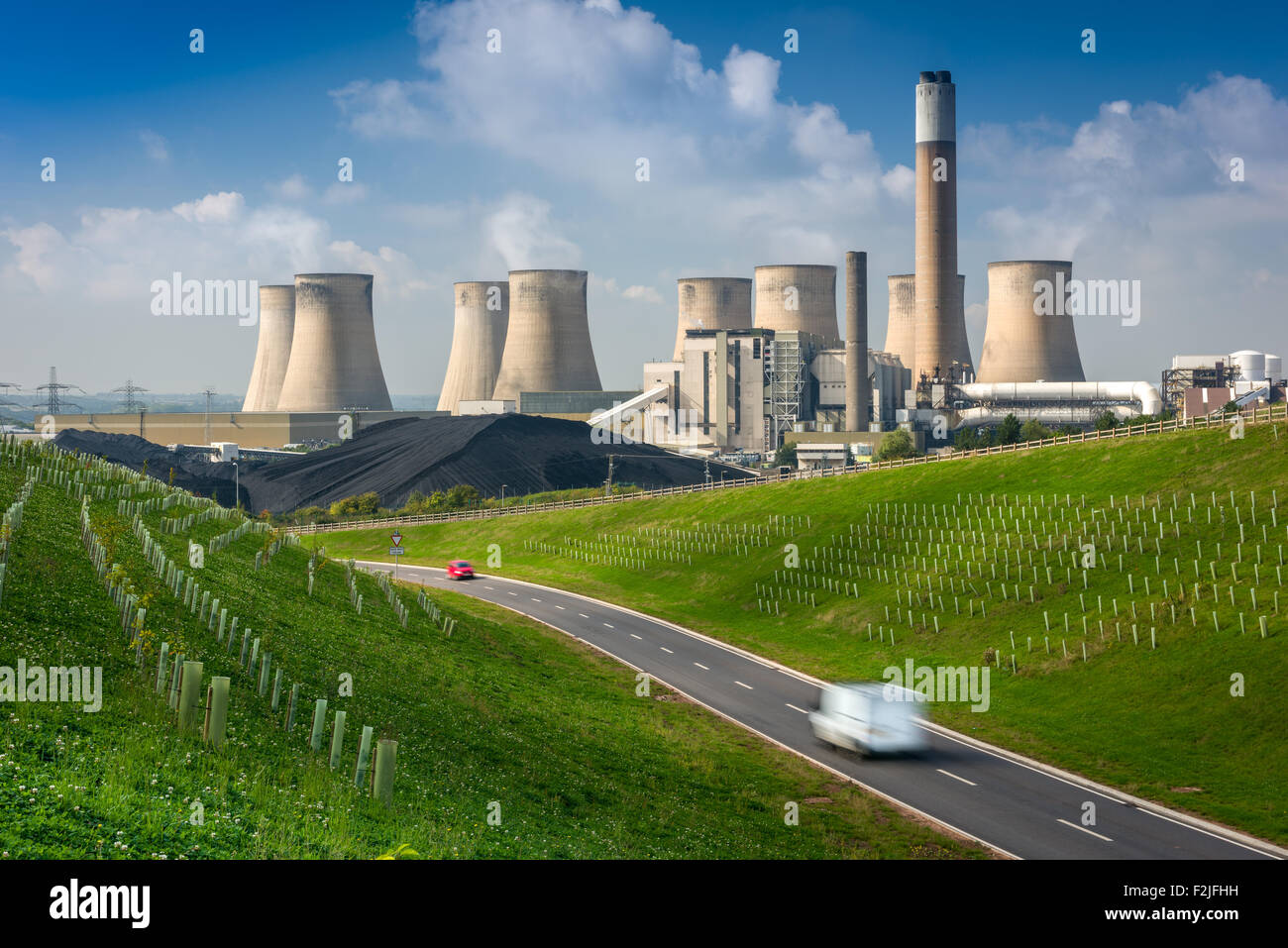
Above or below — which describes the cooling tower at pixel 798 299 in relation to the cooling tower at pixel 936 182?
below

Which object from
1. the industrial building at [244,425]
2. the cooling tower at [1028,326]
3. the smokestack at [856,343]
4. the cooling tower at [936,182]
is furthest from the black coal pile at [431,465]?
the cooling tower at [1028,326]

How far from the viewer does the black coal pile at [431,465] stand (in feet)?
296

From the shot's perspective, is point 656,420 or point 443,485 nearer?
point 443,485

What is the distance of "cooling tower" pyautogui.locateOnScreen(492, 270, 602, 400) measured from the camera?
381ft

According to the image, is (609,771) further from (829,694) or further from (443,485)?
(443,485)

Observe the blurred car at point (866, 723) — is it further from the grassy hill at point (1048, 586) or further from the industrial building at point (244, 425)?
the industrial building at point (244, 425)

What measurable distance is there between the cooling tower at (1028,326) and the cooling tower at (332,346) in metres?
63.7

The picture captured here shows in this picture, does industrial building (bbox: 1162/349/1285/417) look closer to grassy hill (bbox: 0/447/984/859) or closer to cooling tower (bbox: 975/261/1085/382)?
cooling tower (bbox: 975/261/1085/382)

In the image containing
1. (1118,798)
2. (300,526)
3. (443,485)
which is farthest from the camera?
(443,485)

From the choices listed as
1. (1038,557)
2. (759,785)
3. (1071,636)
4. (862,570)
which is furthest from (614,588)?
(759,785)

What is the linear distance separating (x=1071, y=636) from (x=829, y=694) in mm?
10847

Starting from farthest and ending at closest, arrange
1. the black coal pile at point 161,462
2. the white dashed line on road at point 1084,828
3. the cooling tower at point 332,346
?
the cooling tower at point 332,346, the black coal pile at point 161,462, the white dashed line on road at point 1084,828

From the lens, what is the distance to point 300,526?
77.5 metres

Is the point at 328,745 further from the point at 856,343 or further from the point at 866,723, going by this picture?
the point at 856,343
